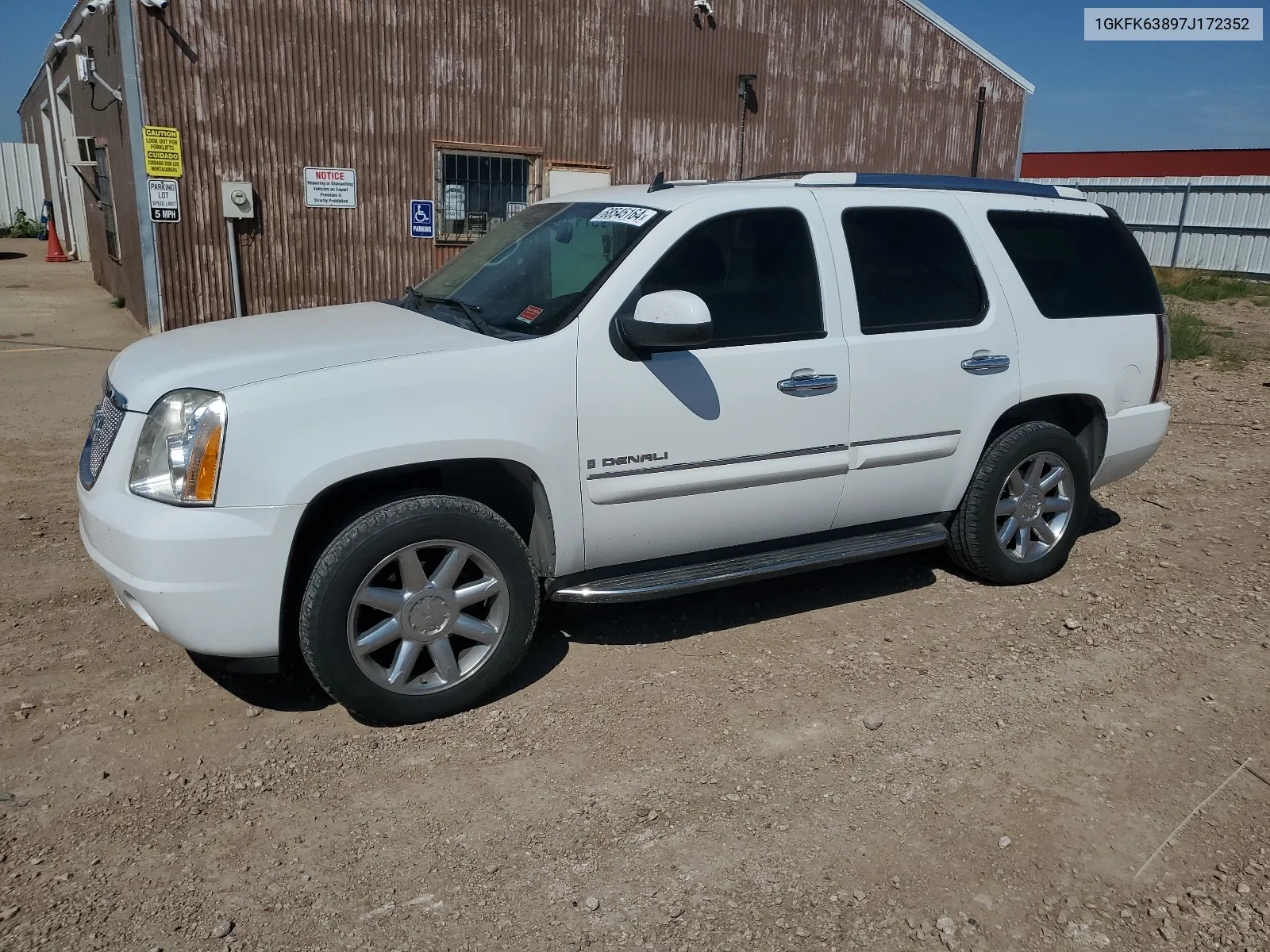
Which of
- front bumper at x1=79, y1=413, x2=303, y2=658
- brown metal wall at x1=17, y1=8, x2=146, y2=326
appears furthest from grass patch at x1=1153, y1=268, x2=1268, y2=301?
front bumper at x1=79, y1=413, x2=303, y2=658

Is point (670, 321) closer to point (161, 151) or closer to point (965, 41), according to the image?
point (161, 151)

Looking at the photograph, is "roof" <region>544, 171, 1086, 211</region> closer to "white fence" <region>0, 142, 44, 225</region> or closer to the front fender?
the front fender

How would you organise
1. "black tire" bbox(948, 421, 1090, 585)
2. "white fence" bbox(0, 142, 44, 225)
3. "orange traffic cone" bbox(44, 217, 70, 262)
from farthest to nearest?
"white fence" bbox(0, 142, 44, 225), "orange traffic cone" bbox(44, 217, 70, 262), "black tire" bbox(948, 421, 1090, 585)

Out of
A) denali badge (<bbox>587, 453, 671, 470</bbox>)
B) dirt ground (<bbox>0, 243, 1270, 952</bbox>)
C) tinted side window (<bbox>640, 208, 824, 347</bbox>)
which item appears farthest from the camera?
tinted side window (<bbox>640, 208, 824, 347</bbox>)

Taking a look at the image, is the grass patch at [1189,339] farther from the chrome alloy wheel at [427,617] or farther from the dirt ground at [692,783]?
the chrome alloy wheel at [427,617]

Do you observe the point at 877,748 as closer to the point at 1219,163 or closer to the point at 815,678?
the point at 815,678

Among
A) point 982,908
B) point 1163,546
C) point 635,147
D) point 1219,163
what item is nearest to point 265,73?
point 635,147

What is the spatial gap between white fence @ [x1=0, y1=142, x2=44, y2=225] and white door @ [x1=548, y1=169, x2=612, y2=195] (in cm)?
2082

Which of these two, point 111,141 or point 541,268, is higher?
point 111,141

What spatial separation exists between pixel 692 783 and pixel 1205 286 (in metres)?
20.0

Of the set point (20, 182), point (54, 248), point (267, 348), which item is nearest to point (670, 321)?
point (267, 348)

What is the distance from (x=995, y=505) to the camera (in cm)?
479

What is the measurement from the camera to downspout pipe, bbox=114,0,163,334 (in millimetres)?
10484

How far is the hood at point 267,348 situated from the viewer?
3312 mm
